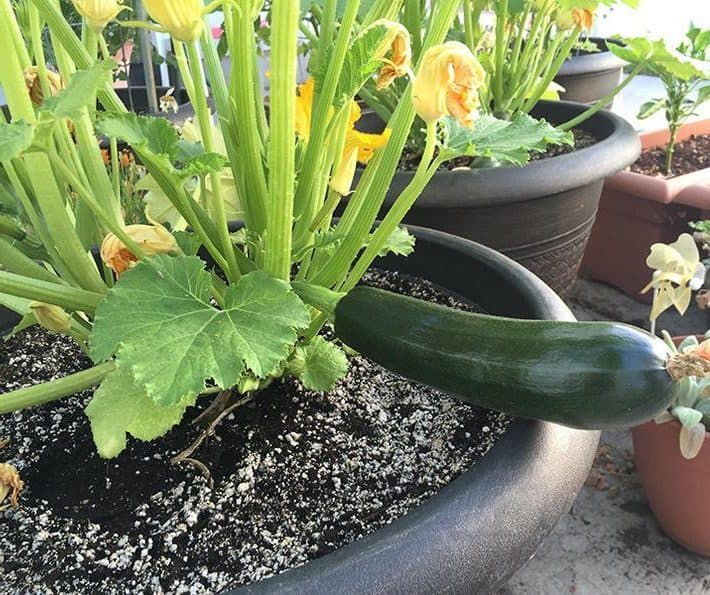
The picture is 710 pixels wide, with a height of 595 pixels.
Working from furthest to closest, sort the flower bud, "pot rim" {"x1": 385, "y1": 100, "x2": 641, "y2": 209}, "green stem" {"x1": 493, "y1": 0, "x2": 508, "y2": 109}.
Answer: "green stem" {"x1": 493, "y1": 0, "x2": 508, "y2": 109} → "pot rim" {"x1": 385, "y1": 100, "x2": 641, "y2": 209} → the flower bud

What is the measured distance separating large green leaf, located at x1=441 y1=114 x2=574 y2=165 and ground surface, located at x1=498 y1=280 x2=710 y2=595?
25.7 inches

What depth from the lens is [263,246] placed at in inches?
26.9

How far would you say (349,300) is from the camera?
65 centimetres

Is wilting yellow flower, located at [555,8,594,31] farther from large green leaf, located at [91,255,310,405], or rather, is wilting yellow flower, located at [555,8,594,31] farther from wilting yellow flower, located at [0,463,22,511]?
wilting yellow flower, located at [0,463,22,511]

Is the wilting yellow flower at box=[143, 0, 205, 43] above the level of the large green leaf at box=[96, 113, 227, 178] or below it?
above

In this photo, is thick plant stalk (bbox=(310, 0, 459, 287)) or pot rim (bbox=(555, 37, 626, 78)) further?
pot rim (bbox=(555, 37, 626, 78))

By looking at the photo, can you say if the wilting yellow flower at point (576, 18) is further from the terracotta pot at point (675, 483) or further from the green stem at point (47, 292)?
the green stem at point (47, 292)

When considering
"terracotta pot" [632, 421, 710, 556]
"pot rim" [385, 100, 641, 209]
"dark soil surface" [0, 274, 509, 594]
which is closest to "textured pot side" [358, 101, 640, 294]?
"pot rim" [385, 100, 641, 209]

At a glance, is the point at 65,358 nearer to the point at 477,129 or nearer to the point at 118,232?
the point at 118,232

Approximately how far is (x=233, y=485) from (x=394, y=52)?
412mm

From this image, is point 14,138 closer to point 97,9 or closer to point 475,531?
point 97,9

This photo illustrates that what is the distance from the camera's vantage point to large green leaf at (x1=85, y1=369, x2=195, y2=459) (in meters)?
0.63

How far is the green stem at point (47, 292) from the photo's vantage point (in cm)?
58

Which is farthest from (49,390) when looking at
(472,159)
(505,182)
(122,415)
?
(472,159)
